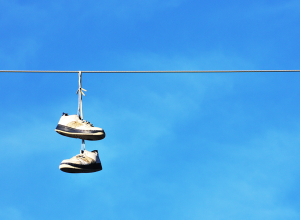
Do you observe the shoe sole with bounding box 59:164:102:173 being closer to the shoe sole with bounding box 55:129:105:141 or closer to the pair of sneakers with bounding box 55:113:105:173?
the pair of sneakers with bounding box 55:113:105:173

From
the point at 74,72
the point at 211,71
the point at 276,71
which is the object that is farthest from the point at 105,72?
the point at 276,71

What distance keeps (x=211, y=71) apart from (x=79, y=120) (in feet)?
8.73

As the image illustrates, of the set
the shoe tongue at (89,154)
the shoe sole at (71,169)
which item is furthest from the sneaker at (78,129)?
the shoe sole at (71,169)

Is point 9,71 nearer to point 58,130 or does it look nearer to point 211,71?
point 58,130

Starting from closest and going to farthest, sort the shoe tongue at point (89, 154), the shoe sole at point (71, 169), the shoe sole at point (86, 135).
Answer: the shoe sole at point (86, 135) → the shoe sole at point (71, 169) → the shoe tongue at point (89, 154)

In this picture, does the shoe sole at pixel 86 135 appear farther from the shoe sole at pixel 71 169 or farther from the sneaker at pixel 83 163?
the shoe sole at pixel 71 169

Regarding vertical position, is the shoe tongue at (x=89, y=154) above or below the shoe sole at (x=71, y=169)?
above

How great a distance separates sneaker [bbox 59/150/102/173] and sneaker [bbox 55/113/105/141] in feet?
1.26

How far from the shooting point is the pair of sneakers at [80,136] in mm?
9492

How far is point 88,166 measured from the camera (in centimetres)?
974

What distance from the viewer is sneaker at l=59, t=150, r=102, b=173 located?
9602 mm

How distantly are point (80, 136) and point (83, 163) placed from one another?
1.72ft

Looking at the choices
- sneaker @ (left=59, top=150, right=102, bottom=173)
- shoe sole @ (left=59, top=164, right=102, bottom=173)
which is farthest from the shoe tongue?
shoe sole @ (left=59, top=164, right=102, bottom=173)

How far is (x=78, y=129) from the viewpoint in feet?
31.4
